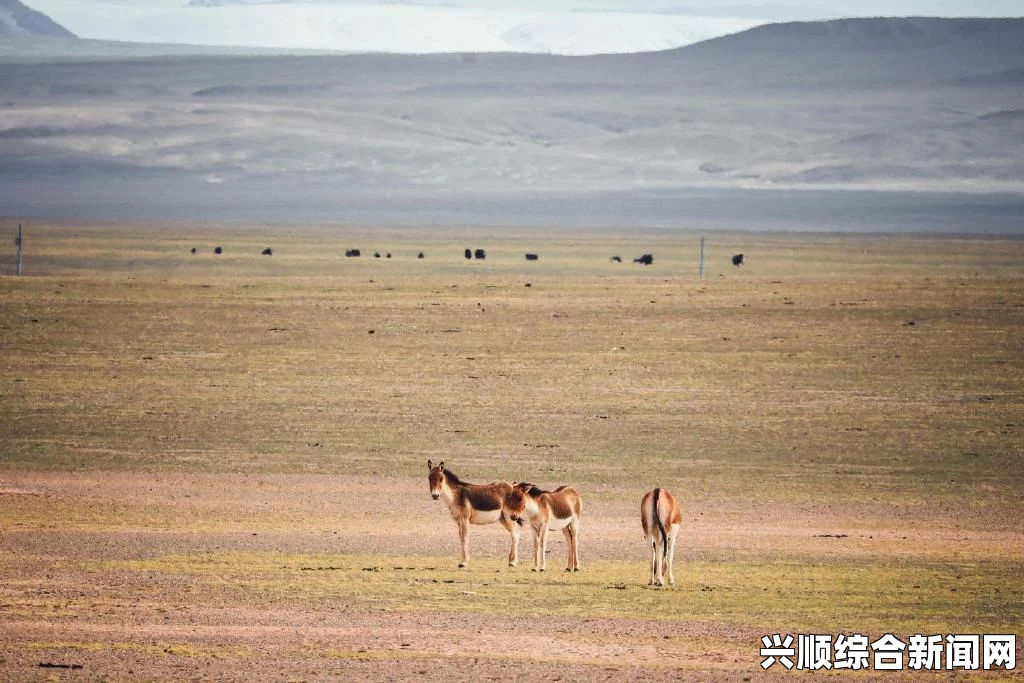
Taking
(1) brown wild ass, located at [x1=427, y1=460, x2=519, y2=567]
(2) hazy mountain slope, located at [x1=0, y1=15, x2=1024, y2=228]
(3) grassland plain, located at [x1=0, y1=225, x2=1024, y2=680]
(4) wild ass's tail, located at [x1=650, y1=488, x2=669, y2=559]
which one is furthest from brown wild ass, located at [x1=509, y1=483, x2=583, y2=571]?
(2) hazy mountain slope, located at [x1=0, y1=15, x2=1024, y2=228]

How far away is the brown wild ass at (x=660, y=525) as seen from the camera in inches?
492

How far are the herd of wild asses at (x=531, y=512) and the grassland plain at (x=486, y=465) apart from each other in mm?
250

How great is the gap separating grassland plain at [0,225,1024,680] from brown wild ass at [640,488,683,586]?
9.6 inches

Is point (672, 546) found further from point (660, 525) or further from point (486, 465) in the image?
point (486, 465)

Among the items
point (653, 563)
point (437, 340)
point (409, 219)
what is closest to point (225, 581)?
point (653, 563)

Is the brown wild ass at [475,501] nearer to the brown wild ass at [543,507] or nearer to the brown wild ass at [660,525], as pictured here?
the brown wild ass at [543,507]

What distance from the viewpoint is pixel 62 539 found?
50.3 ft

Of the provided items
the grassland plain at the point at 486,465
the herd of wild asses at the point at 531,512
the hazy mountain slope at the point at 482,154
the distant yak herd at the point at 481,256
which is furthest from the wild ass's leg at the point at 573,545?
the hazy mountain slope at the point at 482,154

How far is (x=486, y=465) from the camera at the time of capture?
2100 centimetres

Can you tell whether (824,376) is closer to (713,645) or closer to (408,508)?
(408,508)

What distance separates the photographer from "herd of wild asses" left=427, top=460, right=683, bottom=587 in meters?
13.1

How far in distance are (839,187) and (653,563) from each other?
140443 mm

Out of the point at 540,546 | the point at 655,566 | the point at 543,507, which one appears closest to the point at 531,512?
the point at 543,507

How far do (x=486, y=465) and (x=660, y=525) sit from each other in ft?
27.8
